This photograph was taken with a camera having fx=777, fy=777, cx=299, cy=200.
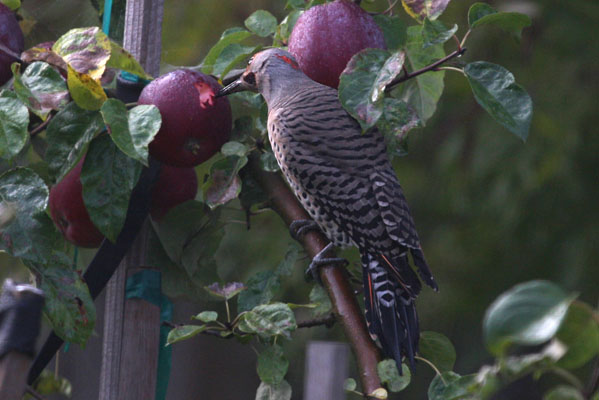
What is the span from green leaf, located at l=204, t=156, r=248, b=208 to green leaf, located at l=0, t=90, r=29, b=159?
26 cm

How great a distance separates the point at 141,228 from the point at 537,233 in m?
1.83

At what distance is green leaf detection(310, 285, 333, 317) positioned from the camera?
3.67 ft

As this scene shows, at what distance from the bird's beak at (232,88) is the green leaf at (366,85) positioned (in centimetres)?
22

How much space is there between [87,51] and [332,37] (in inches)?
13.1

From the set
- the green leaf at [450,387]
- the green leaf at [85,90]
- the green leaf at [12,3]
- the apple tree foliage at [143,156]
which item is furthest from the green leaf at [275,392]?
the green leaf at [12,3]

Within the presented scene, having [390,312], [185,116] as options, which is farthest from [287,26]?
[390,312]

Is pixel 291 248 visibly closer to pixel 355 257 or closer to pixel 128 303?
pixel 355 257

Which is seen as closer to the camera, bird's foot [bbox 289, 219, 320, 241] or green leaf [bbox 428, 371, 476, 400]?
green leaf [bbox 428, 371, 476, 400]

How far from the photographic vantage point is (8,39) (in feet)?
3.72

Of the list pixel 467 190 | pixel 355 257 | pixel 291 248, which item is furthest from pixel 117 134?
pixel 467 190

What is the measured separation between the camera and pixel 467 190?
270 cm

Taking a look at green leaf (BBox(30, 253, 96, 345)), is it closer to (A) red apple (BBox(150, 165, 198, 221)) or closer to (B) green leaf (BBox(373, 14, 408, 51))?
(A) red apple (BBox(150, 165, 198, 221))

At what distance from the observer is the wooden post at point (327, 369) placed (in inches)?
24.3

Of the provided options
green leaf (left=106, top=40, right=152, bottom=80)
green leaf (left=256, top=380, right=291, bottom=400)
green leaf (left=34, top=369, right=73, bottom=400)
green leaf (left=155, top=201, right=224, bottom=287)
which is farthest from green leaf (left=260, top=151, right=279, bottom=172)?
green leaf (left=34, top=369, right=73, bottom=400)
